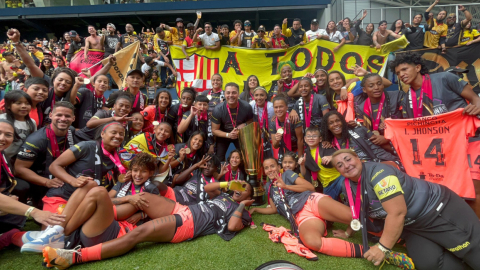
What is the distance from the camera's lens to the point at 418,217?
2.56 m

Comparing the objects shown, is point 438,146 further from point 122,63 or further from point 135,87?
point 122,63

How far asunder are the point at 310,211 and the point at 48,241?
9.34 ft

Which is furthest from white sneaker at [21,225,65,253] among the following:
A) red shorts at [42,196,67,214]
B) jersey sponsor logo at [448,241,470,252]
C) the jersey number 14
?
the jersey number 14

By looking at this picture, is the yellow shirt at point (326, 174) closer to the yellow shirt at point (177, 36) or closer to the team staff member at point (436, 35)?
the team staff member at point (436, 35)

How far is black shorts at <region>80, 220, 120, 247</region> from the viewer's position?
2691mm

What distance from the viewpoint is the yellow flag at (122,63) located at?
21.5ft

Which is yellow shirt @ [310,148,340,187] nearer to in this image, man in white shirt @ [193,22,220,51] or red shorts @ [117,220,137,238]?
red shorts @ [117,220,137,238]

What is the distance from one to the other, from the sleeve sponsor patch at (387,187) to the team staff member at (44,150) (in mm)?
3721

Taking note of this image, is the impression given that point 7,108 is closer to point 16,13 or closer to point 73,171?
point 73,171

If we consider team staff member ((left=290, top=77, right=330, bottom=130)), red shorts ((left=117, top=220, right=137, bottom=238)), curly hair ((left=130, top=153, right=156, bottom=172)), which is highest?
team staff member ((left=290, top=77, right=330, bottom=130))

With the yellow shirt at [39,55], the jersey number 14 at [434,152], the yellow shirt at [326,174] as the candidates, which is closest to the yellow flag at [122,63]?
the yellow shirt at [326,174]

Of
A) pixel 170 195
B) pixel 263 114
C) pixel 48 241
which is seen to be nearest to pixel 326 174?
pixel 263 114

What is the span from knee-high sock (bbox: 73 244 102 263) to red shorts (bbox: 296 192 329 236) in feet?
Result: 7.46

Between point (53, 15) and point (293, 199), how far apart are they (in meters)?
26.3
